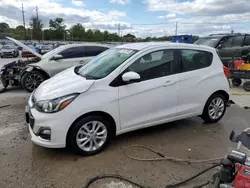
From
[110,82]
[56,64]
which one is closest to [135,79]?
[110,82]

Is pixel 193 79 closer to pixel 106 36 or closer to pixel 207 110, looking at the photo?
pixel 207 110

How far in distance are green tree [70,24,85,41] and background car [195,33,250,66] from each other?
71.2m

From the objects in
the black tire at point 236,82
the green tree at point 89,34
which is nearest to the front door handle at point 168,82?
the black tire at point 236,82

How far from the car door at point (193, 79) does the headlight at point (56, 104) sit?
1956mm

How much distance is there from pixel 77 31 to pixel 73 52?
78358 mm

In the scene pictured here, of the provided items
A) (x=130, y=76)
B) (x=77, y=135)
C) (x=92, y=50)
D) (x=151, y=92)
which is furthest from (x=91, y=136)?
(x=92, y=50)

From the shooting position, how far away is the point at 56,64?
764 cm

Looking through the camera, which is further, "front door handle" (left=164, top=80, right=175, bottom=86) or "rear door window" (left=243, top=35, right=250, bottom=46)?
"rear door window" (left=243, top=35, right=250, bottom=46)

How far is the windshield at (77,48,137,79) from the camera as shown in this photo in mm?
3686

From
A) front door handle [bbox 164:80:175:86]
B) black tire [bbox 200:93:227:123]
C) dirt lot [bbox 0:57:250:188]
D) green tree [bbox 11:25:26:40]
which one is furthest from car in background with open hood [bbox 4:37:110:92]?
green tree [bbox 11:25:26:40]

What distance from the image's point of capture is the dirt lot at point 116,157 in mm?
2928

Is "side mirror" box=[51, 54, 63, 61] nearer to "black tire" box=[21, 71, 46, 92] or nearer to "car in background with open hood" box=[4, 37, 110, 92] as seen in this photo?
"car in background with open hood" box=[4, 37, 110, 92]

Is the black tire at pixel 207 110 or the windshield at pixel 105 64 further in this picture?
the black tire at pixel 207 110

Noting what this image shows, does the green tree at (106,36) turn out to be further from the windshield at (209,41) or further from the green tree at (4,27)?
the windshield at (209,41)
